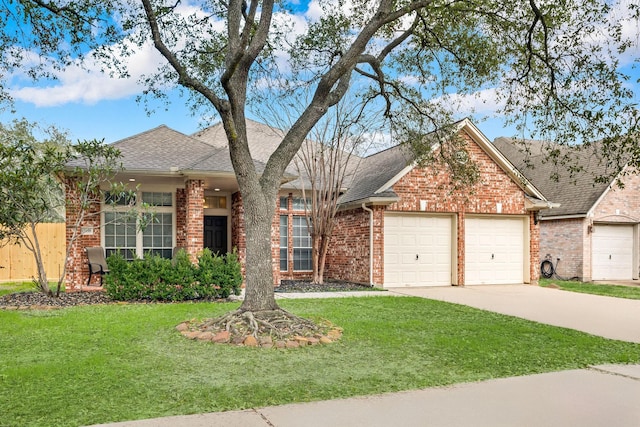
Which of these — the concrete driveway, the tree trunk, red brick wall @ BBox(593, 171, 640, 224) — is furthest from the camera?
red brick wall @ BBox(593, 171, 640, 224)

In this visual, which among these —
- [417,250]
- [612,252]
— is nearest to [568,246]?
[612,252]

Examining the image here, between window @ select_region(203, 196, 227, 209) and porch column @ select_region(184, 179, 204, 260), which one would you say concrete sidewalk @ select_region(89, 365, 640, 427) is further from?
window @ select_region(203, 196, 227, 209)

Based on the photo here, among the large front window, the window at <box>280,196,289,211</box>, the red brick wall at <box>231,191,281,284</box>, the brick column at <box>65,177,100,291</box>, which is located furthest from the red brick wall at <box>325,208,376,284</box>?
the brick column at <box>65,177,100,291</box>

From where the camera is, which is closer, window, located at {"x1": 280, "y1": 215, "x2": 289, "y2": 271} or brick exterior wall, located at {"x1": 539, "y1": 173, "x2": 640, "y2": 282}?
window, located at {"x1": 280, "y1": 215, "x2": 289, "y2": 271}

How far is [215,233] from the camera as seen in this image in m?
16.6

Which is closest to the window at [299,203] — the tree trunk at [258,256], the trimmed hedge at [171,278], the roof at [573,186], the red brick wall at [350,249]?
the red brick wall at [350,249]

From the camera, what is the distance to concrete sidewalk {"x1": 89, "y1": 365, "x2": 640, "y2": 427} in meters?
4.20

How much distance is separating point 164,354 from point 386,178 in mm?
10425

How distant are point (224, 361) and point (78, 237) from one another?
8810 mm

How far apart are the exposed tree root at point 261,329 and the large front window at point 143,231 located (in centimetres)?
728

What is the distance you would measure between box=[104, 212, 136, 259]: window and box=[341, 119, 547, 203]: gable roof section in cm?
647

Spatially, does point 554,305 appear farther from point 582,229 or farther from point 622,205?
point 622,205

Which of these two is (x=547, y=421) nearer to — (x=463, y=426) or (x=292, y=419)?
(x=463, y=426)

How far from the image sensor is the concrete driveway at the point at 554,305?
918cm
